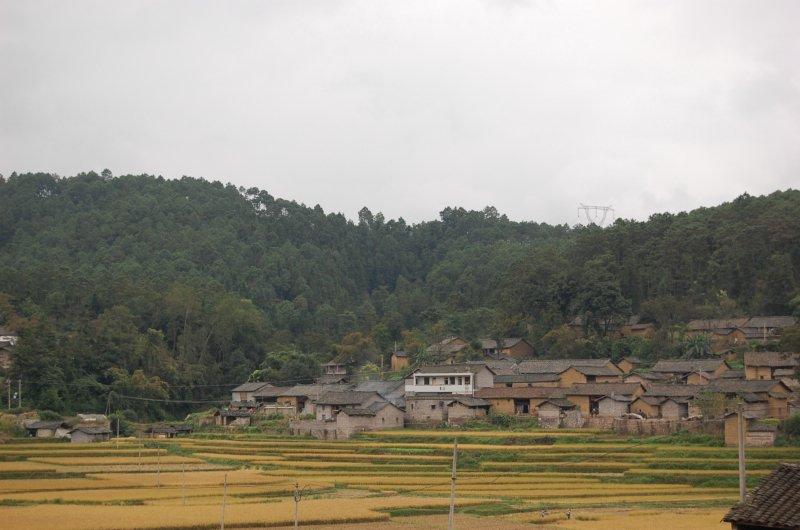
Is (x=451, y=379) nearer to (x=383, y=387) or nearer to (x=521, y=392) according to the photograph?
(x=383, y=387)

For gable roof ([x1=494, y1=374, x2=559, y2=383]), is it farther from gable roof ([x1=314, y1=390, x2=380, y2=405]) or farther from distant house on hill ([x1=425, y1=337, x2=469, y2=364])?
distant house on hill ([x1=425, y1=337, x2=469, y2=364])

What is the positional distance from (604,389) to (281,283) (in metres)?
59.5

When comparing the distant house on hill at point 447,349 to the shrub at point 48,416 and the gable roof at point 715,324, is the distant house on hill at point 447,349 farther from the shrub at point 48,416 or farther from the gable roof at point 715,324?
the shrub at point 48,416

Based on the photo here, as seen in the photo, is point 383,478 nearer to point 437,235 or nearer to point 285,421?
point 285,421

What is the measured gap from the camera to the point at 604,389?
51062 mm

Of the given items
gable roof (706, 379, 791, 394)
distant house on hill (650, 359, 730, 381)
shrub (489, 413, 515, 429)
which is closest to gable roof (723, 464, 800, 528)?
gable roof (706, 379, 791, 394)

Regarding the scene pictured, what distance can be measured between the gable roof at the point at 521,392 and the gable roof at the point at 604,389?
808 millimetres

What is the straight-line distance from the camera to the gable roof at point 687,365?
2115 inches

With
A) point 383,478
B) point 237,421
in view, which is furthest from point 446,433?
point 237,421

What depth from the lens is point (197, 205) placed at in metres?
125

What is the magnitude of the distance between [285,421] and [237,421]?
11.9ft

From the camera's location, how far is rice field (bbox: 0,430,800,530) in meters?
27.9

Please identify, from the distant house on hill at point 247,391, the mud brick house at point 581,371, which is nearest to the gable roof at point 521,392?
the mud brick house at point 581,371

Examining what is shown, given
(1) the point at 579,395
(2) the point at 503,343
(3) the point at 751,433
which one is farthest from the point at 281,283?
(3) the point at 751,433
